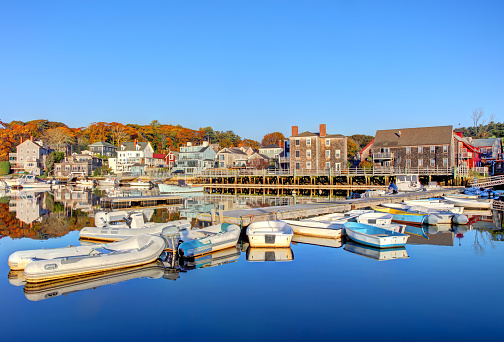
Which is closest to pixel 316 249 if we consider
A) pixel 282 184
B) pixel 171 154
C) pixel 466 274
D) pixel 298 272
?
pixel 298 272

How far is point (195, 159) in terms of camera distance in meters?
91.9

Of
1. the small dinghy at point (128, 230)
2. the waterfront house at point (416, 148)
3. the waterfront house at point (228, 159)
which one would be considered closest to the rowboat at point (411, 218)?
the small dinghy at point (128, 230)

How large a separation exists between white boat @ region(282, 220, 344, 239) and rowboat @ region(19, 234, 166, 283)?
7963 millimetres

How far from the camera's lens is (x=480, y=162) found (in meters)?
72.3

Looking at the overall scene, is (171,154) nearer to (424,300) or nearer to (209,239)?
(209,239)

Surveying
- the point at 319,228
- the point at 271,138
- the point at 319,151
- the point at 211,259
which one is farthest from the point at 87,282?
the point at 271,138

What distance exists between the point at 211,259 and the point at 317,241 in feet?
19.9

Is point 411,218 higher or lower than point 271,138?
lower

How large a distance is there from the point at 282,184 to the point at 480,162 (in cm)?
3984

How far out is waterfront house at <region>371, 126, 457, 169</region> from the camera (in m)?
58.7

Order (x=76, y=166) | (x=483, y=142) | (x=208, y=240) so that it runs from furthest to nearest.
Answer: (x=76, y=166)
(x=483, y=142)
(x=208, y=240)

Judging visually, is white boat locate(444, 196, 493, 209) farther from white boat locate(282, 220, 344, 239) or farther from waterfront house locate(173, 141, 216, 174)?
waterfront house locate(173, 141, 216, 174)

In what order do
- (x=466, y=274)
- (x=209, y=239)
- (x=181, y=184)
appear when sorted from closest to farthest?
(x=466, y=274) → (x=209, y=239) → (x=181, y=184)

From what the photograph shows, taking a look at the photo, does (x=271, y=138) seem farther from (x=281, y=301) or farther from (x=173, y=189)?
(x=281, y=301)
